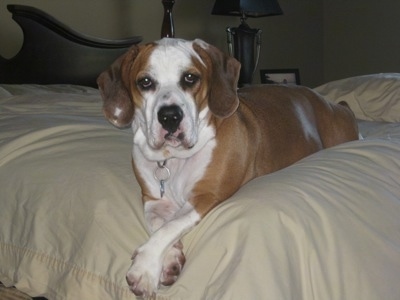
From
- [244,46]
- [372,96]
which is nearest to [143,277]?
[372,96]

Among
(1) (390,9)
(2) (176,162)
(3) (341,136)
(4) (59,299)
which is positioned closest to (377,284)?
(2) (176,162)

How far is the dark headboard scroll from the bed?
1.11 m

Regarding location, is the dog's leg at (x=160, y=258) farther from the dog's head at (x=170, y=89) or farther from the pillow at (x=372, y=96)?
the pillow at (x=372, y=96)

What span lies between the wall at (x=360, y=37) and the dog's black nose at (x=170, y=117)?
450 centimetres

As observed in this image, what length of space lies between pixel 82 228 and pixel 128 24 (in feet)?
8.09

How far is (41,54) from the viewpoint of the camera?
9.87ft

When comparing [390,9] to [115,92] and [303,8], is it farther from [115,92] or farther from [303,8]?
[115,92]

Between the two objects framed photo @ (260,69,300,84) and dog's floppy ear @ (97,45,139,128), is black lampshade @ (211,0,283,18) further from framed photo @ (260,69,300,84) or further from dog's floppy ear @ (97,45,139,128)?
dog's floppy ear @ (97,45,139,128)

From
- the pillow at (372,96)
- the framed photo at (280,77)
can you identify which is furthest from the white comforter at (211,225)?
the framed photo at (280,77)

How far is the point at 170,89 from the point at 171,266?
1.65ft

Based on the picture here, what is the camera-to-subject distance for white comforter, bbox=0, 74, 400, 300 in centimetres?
115

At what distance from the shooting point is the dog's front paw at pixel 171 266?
1.27 metres

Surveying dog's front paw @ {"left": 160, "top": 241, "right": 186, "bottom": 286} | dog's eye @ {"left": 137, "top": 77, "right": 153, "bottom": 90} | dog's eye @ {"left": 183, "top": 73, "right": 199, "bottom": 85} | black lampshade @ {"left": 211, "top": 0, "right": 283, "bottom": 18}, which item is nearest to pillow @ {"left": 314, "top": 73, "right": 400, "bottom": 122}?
black lampshade @ {"left": 211, "top": 0, "right": 283, "bottom": 18}

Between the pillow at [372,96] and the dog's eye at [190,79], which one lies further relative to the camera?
the pillow at [372,96]
